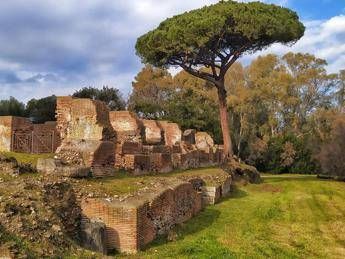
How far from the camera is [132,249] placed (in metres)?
9.69

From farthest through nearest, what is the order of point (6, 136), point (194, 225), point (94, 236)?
1. point (6, 136)
2. point (194, 225)
3. point (94, 236)

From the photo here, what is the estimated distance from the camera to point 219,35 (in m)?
31.0

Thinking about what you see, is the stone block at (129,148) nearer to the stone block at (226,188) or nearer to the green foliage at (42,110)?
the stone block at (226,188)

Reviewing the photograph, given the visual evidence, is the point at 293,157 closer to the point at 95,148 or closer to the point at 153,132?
the point at 153,132

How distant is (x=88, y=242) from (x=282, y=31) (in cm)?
2415

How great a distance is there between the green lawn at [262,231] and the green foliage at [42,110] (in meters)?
20.9

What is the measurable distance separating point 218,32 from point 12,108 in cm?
1795

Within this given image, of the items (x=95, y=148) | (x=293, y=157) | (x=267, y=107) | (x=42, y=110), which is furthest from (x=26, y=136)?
(x=267, y=107)

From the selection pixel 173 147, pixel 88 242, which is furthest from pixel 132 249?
pixel 173 147

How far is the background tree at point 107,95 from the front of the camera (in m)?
46.3

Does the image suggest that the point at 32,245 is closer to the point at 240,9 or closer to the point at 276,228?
the point at 276,228

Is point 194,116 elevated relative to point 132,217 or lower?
elevated

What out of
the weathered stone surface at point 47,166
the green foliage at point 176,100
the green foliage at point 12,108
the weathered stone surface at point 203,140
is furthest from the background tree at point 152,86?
the weathered stone surface at point 47,166

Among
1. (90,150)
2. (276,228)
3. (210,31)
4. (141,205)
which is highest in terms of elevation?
(210,31)
